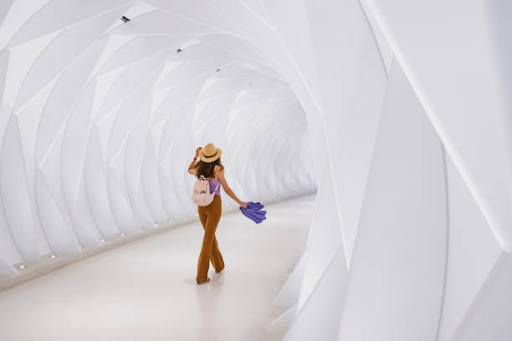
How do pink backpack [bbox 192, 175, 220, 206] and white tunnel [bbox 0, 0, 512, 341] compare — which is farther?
pink backpack [bbox 192, 175, 220, 206]

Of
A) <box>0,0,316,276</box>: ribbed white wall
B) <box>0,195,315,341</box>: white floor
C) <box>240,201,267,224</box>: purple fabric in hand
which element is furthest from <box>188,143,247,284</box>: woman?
<box>0,0,316,276</box>: ribbed white wall

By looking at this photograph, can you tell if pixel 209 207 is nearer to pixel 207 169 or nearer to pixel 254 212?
pixel 207 169

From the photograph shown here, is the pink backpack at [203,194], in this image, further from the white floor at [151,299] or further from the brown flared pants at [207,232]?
the white floor at [151,299]

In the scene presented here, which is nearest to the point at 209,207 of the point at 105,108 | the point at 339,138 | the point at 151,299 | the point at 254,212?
the point at 254,212

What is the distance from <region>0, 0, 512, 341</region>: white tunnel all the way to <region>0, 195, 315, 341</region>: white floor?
2.96 ft

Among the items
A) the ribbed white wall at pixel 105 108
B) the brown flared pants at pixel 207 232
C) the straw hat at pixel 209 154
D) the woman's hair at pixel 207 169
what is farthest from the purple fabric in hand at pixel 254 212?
the ribbed white wall at pixel 105 108

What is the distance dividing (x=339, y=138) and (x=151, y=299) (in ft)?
21.3

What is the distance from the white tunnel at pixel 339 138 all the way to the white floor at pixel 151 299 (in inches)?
35.6

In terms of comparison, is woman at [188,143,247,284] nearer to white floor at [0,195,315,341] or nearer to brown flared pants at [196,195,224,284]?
brown flared pants at [196,195,224,284]

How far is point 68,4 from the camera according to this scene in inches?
459

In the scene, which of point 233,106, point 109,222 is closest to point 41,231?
point 109,222

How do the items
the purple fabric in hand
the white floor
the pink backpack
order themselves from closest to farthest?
the white floor
the purple fabric in hand
the pink backpack

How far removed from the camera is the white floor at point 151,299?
7.63 meters

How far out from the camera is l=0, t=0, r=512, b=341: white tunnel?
7.41ft
